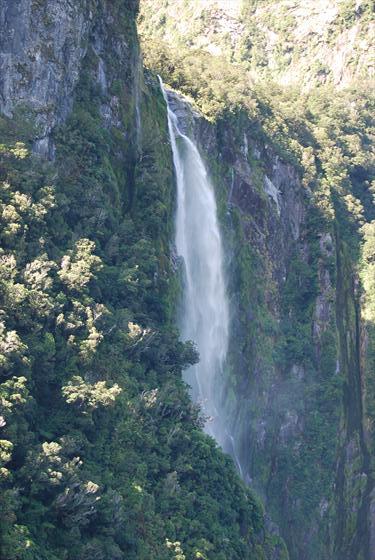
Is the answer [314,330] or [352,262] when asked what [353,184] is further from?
[314,330]

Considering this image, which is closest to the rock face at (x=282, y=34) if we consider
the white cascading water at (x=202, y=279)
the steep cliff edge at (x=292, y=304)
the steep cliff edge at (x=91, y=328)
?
the steep cliff edge at (x=292, y=304)

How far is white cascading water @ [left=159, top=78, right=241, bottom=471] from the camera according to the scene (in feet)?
161

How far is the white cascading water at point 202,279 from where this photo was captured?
161 ft

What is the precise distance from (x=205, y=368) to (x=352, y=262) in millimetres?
26215

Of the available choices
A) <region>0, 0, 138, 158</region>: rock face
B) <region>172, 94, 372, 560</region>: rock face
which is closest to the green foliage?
<region>0, 0, 138, 158</region>: rock face

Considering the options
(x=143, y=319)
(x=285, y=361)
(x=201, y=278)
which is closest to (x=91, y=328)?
(x=143, y=319)

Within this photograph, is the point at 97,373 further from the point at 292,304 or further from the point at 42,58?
the point at 292,304

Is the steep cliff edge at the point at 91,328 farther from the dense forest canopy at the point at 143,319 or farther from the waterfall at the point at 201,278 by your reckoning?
the waterfall at the point at 201,278

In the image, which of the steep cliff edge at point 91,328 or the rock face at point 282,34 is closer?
the steep cliff edge at point 91,328

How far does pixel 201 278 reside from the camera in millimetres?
51312

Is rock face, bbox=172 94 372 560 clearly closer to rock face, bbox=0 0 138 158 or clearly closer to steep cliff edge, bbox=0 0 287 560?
steep cliff edge, bbox=0 0 287 560

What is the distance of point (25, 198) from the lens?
110ft

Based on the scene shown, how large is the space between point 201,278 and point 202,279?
15 cm

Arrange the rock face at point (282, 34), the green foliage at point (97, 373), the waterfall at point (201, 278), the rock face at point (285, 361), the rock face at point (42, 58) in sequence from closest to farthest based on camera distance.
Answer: the green foliage at point (97, 373) < the rock face at point (42, 58) < the waterfall at point (201, 278) < the rock face at point (285, 361) < the rock face at point (282, 34)
